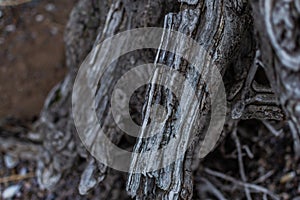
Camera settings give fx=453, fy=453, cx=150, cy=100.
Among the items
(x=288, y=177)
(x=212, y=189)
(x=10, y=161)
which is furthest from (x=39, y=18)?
(x=288, y=177)

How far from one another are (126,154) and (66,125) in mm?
263

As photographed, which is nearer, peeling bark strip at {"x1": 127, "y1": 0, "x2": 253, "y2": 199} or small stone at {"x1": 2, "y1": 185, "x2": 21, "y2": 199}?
peeling bark strip at {"x1": 127, "y1": 0, "x2": 253, "y2": 199}

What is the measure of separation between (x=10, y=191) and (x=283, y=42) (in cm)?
119

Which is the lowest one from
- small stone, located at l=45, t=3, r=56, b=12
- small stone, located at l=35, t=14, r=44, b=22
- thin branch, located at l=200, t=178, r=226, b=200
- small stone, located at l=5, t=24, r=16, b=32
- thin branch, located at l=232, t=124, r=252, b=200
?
thin branch, located at l=200, t=178, r=226, b=200

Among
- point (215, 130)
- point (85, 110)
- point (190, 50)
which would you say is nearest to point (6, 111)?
point (85, 110)

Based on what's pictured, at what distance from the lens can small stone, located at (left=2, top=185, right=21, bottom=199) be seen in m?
1.55

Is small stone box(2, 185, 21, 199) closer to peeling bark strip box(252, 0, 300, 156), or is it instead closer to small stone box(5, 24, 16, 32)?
small stone box(5, 24, 16, 32)

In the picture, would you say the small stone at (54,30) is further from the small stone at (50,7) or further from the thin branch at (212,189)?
the thin branch at (212,189)

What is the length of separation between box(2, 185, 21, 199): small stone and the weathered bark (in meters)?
0.09

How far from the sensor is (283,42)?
672 millimetres

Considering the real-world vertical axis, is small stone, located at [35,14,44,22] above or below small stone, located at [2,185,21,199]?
above

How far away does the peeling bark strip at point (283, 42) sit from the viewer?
662 mm

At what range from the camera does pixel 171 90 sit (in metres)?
0.94

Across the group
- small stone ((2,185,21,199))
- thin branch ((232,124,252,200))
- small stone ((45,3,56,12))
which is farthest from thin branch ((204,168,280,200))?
small stone ((45,3,56,12))
